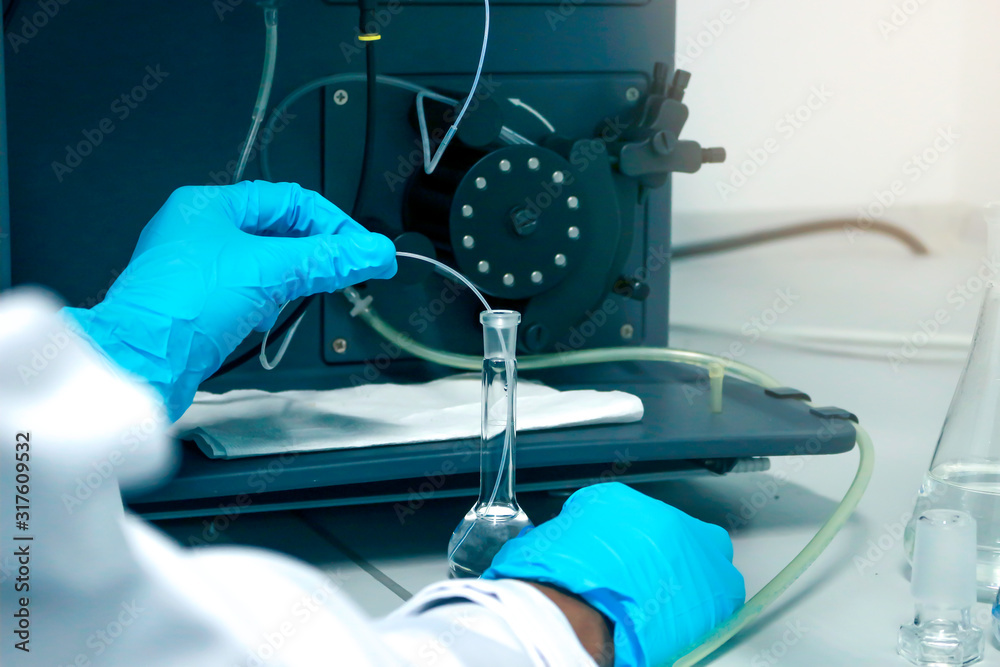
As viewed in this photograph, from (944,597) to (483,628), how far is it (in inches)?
12.6

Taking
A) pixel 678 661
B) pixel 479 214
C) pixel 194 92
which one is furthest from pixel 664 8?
pixel 678 661

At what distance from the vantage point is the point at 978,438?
0.74 metres

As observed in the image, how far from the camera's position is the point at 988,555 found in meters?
0.69

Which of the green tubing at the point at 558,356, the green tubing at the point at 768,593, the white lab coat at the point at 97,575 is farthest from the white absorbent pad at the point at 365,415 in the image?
the white lab coat at the point at 97,575

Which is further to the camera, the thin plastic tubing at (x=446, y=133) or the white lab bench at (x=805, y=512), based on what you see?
the thin plastic tubing at (x=446, y=133)

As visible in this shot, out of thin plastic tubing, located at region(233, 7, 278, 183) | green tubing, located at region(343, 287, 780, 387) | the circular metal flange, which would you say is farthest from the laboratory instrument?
thin plastic tubing, located at region(233, 7, 278, 183)

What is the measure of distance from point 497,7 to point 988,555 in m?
0.75

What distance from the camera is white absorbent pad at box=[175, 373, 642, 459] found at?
0.75 metres

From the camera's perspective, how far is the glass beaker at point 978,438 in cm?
70

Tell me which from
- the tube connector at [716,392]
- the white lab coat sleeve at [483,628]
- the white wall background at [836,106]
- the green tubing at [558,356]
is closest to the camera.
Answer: the white lab coat sleeve at [483,628]

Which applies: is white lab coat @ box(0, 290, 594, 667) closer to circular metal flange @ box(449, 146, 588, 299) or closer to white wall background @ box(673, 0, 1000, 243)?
circular metal flange @ box(449, 146, 588, 299)

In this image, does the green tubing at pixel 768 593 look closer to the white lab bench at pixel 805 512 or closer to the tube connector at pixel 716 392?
the white lab bench at pixel 805 512

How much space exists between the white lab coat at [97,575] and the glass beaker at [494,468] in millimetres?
304

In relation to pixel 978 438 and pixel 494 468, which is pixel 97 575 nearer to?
pixel 494 468
